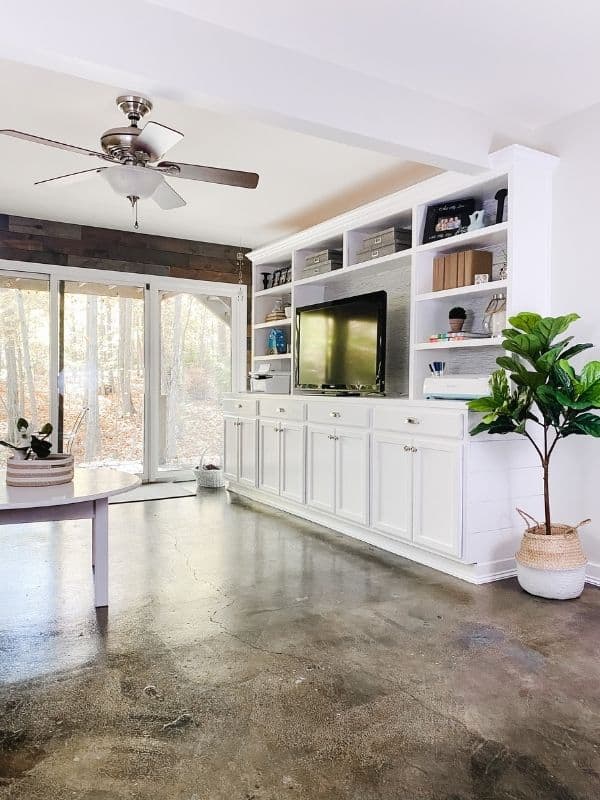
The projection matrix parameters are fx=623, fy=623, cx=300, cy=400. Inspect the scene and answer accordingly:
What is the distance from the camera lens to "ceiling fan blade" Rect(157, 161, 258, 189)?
2924mm

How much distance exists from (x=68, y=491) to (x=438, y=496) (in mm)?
1913

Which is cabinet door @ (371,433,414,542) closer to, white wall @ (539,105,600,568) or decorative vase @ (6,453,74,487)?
white wall @ (539,105,600,568)

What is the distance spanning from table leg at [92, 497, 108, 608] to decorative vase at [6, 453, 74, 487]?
10.0 inches

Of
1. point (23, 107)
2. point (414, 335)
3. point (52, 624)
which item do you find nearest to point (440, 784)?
point (52, 624)

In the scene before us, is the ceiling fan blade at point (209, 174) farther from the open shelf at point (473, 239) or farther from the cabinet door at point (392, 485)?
the cabinet door at point (392, 485)

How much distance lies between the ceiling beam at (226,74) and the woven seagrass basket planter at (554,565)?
78.7 inches

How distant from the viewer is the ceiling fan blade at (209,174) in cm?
292

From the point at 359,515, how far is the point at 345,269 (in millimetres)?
1835

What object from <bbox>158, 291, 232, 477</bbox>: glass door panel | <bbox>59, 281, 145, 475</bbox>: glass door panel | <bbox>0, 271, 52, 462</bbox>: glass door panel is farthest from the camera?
<bbox>158, 291, 232, 477</bbox>: glass door panel

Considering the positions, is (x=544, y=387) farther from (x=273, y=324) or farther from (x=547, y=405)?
(x=273, y=324)

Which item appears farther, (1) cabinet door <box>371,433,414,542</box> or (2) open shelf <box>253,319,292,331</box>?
(2) open shelf <box>253,319,292,331</box>

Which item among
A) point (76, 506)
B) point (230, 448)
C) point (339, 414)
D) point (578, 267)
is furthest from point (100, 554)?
point (230, 448)

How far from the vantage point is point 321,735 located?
1855 mm

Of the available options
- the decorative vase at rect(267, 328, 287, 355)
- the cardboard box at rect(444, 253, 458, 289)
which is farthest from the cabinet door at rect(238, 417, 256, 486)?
the cardboard box at rect(444, 253, 458, 289)
